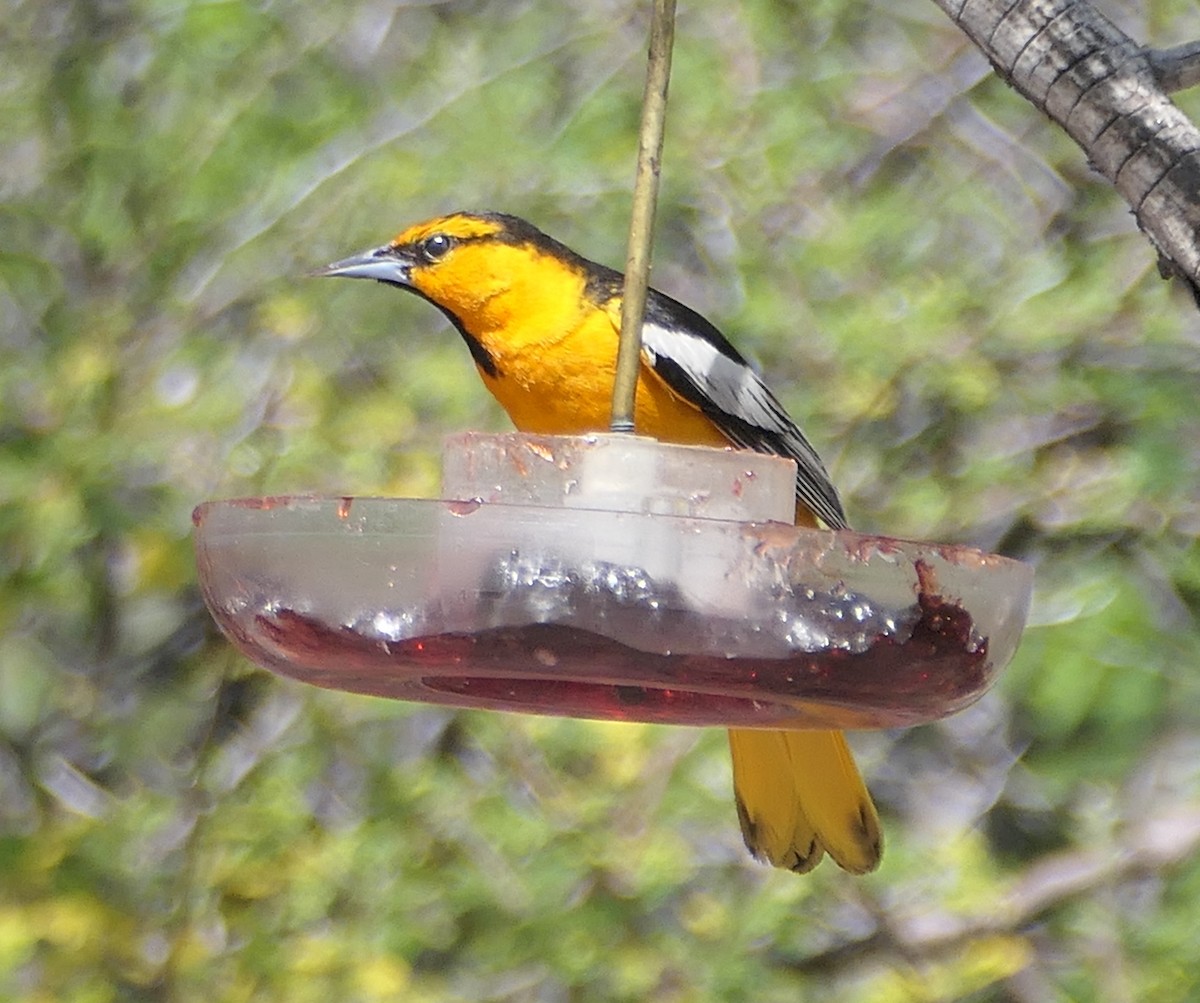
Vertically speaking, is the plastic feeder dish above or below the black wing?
above

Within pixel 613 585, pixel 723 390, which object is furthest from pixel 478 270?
pixel 613 585

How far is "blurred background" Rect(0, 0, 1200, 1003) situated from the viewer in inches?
161

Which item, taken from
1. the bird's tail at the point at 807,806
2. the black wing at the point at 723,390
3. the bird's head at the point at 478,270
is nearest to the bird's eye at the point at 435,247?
the bird's head at the point at 478,270

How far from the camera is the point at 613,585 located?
1.29 meters

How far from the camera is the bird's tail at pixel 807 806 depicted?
7.75 ft

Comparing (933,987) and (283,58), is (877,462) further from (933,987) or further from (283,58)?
(283,58)

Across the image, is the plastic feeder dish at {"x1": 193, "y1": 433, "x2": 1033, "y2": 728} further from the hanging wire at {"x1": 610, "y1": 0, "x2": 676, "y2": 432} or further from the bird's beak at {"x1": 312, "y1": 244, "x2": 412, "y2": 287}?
the bird's beak at {"x1": 312, "y1": 244, "x2": 412, "y2": 287}

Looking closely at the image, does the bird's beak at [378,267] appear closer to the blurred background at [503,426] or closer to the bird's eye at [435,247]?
the bird's eye at [435,247]

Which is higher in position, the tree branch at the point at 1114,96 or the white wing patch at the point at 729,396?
the tree branch at the point at 1114,96

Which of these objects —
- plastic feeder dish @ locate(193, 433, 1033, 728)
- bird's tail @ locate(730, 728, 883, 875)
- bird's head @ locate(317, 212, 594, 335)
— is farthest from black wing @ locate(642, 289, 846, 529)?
A: plastic feeder dish @ locate(193, 433, 1033, 728)

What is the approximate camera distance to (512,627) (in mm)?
1307

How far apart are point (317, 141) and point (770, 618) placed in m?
3.26

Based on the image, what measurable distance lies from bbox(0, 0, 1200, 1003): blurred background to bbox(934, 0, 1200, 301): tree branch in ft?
7.77

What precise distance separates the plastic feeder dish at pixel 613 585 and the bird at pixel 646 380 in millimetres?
889
